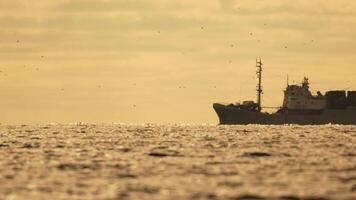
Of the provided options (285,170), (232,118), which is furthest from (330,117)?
(285,170)

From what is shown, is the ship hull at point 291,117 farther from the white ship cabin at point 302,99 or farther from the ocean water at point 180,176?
the ocean water at point 180,176

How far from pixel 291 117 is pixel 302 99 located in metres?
5.06

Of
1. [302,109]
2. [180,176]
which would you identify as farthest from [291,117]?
[180,176]

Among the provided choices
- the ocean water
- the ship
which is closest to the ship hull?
the ship

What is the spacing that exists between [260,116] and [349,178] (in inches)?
6514

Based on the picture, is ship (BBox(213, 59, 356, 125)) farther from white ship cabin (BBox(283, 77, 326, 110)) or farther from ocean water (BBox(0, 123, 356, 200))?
ocean water (BBox(0, 123, 356, 200))

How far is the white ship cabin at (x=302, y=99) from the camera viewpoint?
19150cm

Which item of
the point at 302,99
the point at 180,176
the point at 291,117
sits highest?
the point at 302,99

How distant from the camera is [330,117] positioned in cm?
18938

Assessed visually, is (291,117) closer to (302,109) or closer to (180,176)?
(302,109)

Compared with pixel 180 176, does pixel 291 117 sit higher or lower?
lower

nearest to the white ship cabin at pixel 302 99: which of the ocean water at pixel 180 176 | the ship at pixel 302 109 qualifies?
the ship at pixel 302 109

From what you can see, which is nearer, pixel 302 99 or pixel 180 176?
pixel 180 176

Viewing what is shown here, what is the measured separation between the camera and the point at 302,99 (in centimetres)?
19350
